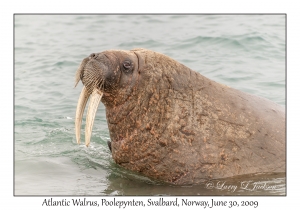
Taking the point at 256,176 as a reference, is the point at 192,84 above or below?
above

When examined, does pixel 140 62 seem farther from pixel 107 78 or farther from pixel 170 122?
pixel 170 122

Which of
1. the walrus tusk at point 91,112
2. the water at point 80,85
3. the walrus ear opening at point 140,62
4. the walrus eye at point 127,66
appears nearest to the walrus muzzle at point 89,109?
the walrus tusk at point 91,112

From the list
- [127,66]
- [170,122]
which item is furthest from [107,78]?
[170,122]

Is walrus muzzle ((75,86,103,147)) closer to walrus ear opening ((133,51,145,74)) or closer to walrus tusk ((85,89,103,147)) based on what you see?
walrus tusk ((85,89,103,147))

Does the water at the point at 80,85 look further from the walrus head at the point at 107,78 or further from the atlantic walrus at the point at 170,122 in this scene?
the walrus head at the point at 107,78

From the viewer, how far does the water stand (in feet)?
24.6

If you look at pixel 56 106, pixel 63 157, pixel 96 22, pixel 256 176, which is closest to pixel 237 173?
pixel 256 176

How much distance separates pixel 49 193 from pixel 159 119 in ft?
5.84

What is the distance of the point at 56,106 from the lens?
12.3 meters

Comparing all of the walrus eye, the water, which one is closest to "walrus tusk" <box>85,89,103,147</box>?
the walrus eye

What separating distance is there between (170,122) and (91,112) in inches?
43.9

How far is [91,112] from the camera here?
6941 millimetres
